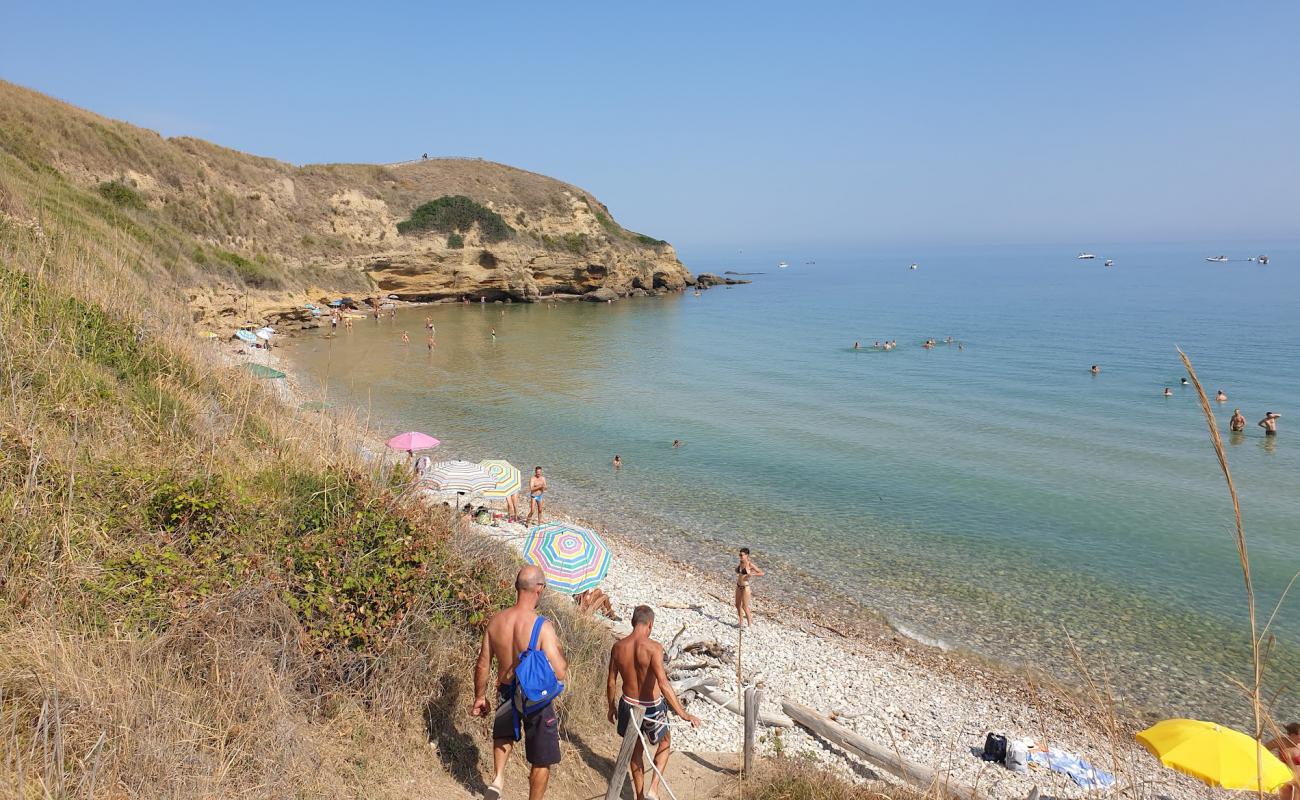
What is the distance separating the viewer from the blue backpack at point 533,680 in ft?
16.0

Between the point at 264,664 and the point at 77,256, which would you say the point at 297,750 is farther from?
the point at 77,256

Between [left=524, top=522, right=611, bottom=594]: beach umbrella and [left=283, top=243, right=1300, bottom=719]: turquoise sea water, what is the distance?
349 cm

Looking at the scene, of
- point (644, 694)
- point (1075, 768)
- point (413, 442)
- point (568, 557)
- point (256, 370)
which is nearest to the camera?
point (644, 694)

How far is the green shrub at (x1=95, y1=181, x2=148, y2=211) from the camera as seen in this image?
38.3 meters

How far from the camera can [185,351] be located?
8.34m

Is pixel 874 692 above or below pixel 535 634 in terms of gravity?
below

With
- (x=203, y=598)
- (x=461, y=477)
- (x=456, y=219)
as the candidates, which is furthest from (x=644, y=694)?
(x=456, y=219)

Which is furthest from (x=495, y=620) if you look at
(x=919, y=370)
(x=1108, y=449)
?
(x=919, y=370)

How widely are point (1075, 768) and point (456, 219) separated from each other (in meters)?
65.2

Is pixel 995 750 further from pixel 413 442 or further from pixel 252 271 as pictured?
pixel 252 271

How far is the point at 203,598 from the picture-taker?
4.75m

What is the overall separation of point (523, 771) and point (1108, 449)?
24111 millimetres

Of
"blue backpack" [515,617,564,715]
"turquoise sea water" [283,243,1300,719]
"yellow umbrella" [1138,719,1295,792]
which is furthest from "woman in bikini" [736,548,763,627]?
"blue backpack" [515,617,564,715]

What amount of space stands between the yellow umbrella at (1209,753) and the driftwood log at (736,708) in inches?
145
